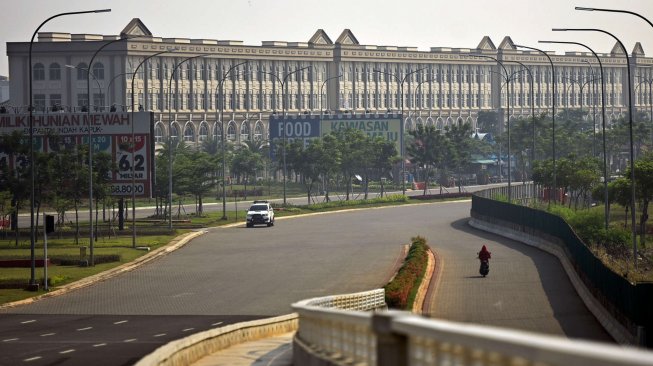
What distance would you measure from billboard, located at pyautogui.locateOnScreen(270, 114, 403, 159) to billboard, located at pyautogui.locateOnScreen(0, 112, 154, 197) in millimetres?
56944

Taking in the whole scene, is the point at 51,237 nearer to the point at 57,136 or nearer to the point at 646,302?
the point at 57,136

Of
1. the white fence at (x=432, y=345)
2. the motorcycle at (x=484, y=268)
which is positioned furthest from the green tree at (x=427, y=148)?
the white fence at (x=432, y=345)

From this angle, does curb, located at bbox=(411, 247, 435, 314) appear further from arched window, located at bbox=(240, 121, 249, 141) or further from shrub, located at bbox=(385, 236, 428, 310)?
arched window, located at bbox=(240, 121, 249, 141)

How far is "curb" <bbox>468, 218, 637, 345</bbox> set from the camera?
3333 cm

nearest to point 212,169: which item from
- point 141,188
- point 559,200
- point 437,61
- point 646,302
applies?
point 141,188

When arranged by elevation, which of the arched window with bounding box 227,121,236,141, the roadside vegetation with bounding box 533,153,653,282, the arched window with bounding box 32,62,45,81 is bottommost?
the roadside vegetation with bounding box 533,153,653,282

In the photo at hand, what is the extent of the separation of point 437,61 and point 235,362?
179 meters

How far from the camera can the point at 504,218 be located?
78250 mm

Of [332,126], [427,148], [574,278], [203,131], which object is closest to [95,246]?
[574,278]

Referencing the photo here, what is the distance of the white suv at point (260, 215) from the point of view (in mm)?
88188

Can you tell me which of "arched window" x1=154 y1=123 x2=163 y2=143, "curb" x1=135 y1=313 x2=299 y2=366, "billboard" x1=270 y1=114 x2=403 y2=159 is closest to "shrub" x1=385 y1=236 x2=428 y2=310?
"curb" x1=135 y1=313 x2=299 y2=366

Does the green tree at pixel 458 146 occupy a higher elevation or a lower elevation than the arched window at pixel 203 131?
lower

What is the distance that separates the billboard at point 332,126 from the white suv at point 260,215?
51.5 meters

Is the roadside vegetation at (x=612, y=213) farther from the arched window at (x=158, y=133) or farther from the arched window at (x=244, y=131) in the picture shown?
the arched window at (x=244, y=131)
